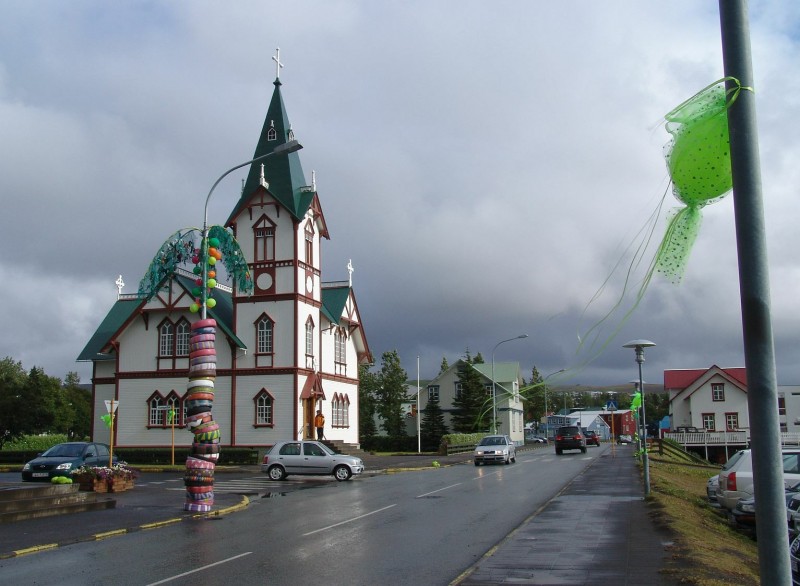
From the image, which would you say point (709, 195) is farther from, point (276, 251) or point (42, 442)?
point (42, 442)

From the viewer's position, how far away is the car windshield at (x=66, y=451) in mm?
27875

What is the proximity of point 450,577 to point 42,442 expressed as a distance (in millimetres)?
57028

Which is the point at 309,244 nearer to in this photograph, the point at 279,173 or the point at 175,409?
the point at 279,173

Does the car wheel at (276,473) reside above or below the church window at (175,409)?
below

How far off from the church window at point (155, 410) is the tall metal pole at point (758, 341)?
45869 millimetres

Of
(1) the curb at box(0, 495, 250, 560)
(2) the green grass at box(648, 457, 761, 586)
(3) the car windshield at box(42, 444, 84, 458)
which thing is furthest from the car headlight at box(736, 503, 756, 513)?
(3) the car windshield at box(42, 444, 84, 458)

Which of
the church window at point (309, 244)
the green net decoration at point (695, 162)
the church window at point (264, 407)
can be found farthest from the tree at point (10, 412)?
the green net decoration at point (695, 162)

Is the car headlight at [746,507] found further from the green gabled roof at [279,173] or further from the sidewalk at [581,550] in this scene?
the green gabled roof at [279,173]

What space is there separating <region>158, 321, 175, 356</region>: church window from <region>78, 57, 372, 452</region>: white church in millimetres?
62

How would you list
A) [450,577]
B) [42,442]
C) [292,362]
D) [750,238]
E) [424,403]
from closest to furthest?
1. [750,238]
2. [450,577]
3. [292,362]
4. [42,442]
5. [424,403]

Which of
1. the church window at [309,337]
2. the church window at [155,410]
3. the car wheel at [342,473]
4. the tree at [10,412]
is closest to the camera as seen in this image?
the car wheel at [342,473]

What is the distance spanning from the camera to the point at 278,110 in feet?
157

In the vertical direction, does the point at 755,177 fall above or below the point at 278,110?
below

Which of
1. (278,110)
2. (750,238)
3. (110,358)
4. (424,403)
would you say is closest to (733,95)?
(750,238)
